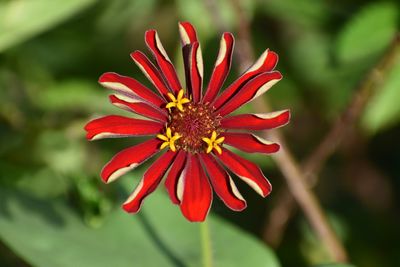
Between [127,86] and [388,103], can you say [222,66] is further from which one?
[388,103]

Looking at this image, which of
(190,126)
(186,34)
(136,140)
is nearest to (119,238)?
(190,126)

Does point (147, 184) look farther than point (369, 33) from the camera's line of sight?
No

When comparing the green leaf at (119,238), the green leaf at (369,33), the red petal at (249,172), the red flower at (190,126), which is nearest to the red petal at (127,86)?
the red flower at (190,126)

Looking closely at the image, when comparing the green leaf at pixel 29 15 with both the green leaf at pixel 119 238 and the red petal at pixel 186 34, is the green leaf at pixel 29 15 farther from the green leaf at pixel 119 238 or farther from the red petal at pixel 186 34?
the red petal at pixel 186 34

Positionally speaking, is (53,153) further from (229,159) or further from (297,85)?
(229,159)

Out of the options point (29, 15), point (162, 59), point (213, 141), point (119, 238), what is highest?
point (29, 15)

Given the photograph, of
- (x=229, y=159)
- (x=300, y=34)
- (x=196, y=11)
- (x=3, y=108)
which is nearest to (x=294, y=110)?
(x=300, y=34)

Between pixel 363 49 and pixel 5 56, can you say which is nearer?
pixel 363 49

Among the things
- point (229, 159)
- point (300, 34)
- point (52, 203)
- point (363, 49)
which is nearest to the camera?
point (229, 159)
